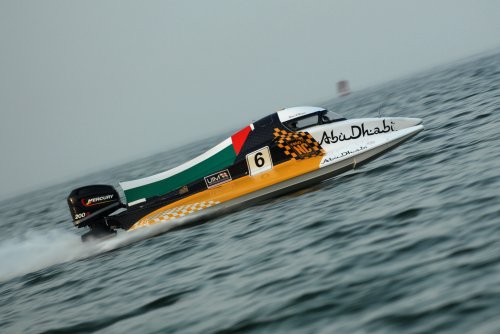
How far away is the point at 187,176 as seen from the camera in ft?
55.0

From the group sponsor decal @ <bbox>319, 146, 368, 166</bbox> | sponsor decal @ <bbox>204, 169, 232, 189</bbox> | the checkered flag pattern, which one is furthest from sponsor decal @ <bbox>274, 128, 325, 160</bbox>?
the checkered flag pattern

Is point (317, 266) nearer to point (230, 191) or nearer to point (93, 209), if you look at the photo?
point (230, 191)

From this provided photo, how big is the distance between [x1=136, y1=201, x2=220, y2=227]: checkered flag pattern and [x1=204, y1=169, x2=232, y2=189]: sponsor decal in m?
0.87

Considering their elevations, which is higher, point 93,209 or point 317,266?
point 93,209

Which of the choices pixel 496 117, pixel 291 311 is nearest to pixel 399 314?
pixel 291 311

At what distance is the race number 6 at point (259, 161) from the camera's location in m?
16.2

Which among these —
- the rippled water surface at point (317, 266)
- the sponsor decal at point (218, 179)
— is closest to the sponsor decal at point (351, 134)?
the rippled water surface at point (317, 266)

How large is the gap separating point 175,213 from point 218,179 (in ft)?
5.05

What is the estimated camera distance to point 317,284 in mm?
8367

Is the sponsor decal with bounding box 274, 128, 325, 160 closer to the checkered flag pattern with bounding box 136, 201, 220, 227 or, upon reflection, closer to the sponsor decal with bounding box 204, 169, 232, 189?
the sponsor decal with bounding box 204, 169, 232, 189

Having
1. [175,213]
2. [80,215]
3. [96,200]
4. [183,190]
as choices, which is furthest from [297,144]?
[80,215]

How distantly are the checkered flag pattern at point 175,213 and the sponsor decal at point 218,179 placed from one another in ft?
2.85

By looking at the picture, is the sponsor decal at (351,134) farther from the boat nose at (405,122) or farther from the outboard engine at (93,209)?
the outboard engine at (93,209)

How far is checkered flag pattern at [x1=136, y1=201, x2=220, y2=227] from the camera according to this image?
15.6 metres
